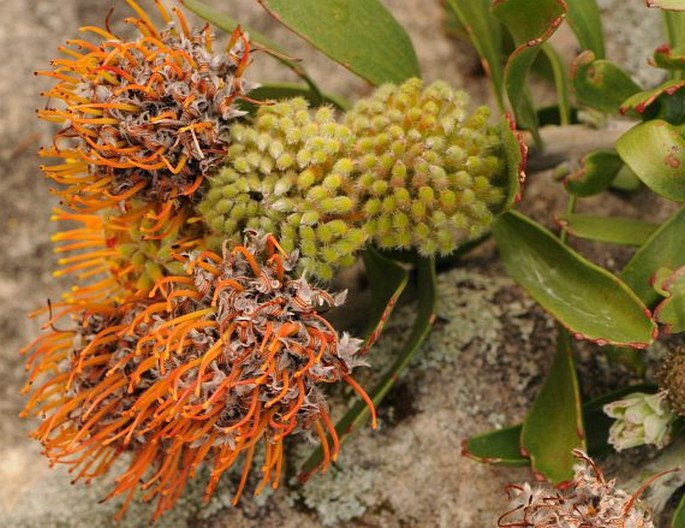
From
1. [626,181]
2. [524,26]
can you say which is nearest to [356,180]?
[524,26]

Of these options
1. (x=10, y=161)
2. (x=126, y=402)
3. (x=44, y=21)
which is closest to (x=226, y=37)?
(x=44, y=21)

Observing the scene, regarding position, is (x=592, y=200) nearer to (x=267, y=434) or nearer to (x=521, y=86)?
(x=521, y=86)

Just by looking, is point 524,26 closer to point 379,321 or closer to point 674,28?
point 674,28

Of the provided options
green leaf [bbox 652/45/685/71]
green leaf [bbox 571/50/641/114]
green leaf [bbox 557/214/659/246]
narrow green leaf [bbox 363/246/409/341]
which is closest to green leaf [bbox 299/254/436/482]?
narrow green leaf [bbox 363/246/409/341]

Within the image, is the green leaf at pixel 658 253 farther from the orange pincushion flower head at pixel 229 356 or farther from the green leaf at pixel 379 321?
the orange pincushion flower head at pixel 229 356

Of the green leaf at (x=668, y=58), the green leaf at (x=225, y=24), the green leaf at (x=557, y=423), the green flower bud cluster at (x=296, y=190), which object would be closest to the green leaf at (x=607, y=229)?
the green leaf at (x=557, y=423)

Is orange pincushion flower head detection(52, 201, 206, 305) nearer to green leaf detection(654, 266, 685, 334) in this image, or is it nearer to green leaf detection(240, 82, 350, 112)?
green leaf detection(240, 82, 350, 112)
